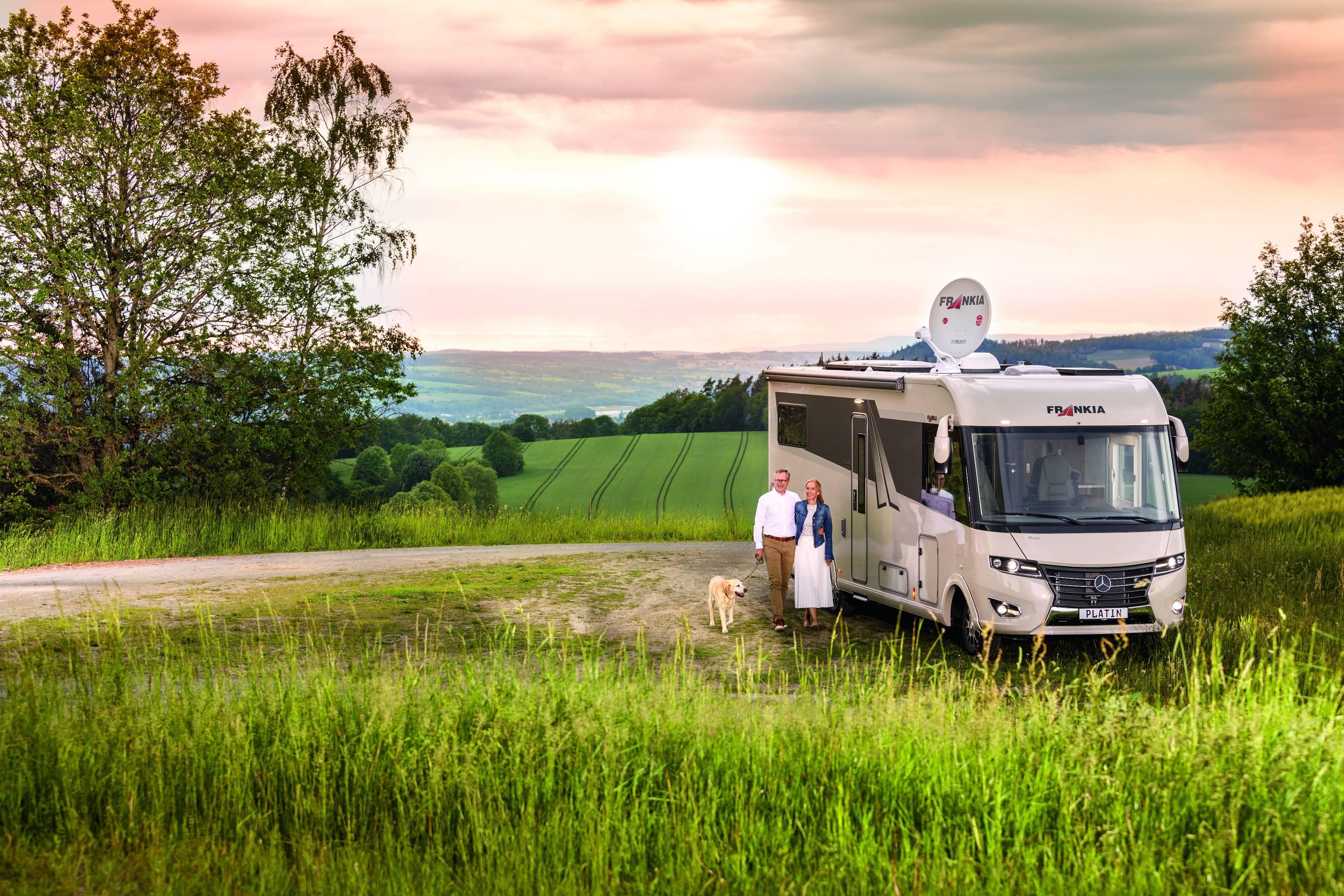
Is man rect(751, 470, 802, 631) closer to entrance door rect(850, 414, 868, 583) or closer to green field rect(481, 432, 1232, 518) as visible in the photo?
entrance door rect(850, 414, 868, 583)

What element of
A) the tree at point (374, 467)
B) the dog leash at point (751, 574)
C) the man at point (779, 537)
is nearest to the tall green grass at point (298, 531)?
the dog leash at point (751, 574)

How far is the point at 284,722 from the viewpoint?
7.32 meters

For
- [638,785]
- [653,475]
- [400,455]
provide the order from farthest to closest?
[400,455]
[653,475]
[638,785]

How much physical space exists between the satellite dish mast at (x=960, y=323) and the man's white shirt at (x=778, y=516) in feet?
9.42

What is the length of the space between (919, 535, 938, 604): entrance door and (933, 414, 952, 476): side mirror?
0.85 meters

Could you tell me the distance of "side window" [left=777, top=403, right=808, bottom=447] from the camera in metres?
15.4

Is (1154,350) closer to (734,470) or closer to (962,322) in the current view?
(734,470)

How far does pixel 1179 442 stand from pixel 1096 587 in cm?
204

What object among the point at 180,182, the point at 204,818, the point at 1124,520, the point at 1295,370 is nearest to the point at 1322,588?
the point at 1124,520

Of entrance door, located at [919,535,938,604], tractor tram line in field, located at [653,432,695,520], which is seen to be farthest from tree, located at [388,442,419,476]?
entrance door, located at [919,535,938,604]

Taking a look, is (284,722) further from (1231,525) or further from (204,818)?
(1231,525)

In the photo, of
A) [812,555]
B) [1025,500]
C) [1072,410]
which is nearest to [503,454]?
[812,555]

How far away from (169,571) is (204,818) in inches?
501

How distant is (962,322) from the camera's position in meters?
14.6
